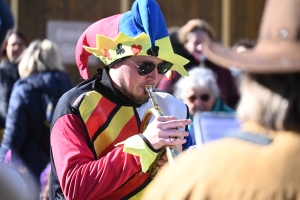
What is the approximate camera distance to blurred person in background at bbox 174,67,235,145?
5230 mm

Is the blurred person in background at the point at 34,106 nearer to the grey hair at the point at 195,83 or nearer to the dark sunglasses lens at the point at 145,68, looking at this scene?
the grey hair at the point at 195,83

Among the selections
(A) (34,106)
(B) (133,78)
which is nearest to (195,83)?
(A) (34,106)

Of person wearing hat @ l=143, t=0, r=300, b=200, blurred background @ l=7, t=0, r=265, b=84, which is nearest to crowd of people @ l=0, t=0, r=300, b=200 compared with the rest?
person wearing hat @ l=143, t=0, r=300, b=200

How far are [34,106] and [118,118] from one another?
2.25m

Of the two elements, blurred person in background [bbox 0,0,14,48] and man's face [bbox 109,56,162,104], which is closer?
blurred person in background [bbox 0,0,14,48]

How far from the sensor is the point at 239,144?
181 centimetres

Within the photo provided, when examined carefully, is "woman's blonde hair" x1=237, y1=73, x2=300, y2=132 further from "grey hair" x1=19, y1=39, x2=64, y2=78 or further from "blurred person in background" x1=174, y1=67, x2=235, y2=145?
"grey hair" x1=19, y1=39, x2=64, y2=78

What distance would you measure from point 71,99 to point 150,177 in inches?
20.7

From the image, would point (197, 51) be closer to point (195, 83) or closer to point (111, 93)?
point (195, 83)

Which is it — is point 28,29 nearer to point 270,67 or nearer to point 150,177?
point 150,177

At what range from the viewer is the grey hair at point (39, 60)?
544 centimetres

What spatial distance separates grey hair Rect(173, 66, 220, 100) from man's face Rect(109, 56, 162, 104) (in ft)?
6.49

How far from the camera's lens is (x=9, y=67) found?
19.6ft

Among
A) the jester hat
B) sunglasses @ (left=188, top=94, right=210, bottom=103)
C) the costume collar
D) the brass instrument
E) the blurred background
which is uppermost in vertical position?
the jester hat
